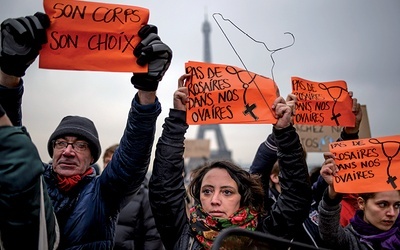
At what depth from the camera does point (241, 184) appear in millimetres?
2445

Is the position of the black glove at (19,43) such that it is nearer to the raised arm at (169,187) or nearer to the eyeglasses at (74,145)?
the eyeglasses at (74,145)

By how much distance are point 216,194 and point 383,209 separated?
4.34 ft

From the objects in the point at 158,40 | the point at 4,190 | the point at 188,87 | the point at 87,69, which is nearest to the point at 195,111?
the point at 188,87

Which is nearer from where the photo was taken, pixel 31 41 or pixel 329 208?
pixel 31 41

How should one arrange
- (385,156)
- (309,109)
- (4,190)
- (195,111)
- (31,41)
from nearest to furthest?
(4,190) < (31,41) < (195,111) < (385,156) < (309,109)

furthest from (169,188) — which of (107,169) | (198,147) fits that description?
(198,147)

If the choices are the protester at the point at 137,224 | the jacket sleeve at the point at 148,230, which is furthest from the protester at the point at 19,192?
the jacket sleeve at the point at 148,230

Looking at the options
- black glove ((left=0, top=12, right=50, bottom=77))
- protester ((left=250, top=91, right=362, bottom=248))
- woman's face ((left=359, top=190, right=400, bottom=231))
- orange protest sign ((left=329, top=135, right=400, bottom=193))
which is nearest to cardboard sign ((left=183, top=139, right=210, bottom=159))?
protester ((left=250, top=91, right=362, bottom=248))

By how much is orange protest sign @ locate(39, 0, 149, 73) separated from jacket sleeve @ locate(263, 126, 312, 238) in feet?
3.30

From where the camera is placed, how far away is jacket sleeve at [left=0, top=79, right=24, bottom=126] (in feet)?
6.38

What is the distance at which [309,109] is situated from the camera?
339cm

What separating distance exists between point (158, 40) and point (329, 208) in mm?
1627

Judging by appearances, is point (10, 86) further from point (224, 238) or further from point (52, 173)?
point (224, 238)

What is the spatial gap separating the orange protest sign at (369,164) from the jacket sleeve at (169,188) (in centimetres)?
120
